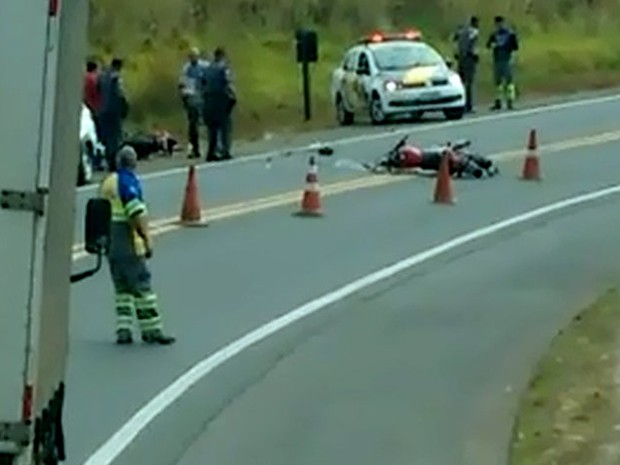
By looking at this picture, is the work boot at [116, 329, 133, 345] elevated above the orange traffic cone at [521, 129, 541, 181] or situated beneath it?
situated beneath

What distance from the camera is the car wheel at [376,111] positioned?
4225 centimetres

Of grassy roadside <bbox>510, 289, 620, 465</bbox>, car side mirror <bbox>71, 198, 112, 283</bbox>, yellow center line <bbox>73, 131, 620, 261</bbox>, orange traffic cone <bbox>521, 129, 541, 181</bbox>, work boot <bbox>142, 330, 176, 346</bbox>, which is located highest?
car side mirror <bbox>71, 198, 112, 283</bbox>

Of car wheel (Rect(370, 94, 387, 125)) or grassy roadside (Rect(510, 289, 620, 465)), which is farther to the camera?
car wheel (Rect(370, 94, 387, 125))

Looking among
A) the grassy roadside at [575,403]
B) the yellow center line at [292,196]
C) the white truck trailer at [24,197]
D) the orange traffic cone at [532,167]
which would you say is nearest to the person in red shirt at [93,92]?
the yellow center line at [292,196]

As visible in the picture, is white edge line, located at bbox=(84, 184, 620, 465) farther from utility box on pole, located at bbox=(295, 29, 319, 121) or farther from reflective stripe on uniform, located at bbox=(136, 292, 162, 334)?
utility box on pole, located at bbox=(295, 29, 319, 121)

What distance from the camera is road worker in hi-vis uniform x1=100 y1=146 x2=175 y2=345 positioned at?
17781 millimetres

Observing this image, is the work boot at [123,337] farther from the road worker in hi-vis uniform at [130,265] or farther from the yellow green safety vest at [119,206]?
the yellow green safety vest at [119,206]

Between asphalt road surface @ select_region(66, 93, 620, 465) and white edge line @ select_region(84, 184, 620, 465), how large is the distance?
115 mm

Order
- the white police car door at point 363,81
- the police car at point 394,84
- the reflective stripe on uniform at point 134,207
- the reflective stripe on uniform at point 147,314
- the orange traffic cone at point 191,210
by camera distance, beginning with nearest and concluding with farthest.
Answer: the reflective stripe on uniform at point 134,207 → the reflective stripe on uniform at point 147,314 → the orange traffic cone at point 191,210 → the police car at point 394,84 → the white police car door at point 363,81

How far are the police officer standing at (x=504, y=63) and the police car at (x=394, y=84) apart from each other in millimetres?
1028

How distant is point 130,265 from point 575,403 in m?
4.06

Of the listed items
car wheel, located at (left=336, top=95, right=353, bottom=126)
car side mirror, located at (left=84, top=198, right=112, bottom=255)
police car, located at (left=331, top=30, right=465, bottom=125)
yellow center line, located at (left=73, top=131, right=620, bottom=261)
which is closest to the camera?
car side mirror, located at (left=84, top=198, right=112, bottom=255)

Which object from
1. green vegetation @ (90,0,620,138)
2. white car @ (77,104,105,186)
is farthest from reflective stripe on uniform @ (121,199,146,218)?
green vegetation @ (90,0,620,138)

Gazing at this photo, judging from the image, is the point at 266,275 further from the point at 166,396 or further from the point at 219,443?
the point at 219,443
